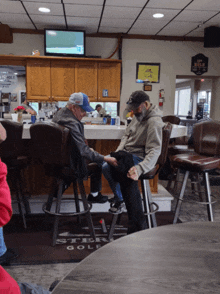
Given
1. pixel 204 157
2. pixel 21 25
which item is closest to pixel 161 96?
pixel 21 25

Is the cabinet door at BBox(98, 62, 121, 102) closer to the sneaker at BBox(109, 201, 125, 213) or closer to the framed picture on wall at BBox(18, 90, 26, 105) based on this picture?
the sneaker at BBox(109, 201, 125, 213)

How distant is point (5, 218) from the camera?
710mm

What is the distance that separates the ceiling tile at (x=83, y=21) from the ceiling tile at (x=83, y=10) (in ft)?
0.71

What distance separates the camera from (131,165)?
84.0 inches

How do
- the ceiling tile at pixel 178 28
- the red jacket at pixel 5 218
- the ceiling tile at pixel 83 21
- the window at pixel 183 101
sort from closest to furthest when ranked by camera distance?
the red jacket at pixel 5 218 → the ceiling tile at pixel 83 21 → the ceiling tile at pixel 178 28 → the window at pixel 183 101

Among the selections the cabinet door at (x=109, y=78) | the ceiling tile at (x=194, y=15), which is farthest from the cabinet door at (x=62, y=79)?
the ceiling tile at (x=194, y=15)

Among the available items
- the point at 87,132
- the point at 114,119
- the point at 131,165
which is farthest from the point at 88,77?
the point at 131,165

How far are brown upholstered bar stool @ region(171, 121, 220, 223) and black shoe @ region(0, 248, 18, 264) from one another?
150cm

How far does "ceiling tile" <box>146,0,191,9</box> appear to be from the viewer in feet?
13.6

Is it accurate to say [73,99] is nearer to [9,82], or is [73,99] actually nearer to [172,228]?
[172,228]

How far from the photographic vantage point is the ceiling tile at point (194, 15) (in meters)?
4.59

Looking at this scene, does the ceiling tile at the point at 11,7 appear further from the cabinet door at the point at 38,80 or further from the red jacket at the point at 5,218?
the red jacket at the point at 5,218

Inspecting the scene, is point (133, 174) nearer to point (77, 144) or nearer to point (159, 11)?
point (77, 144)

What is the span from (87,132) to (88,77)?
340 centimetres
